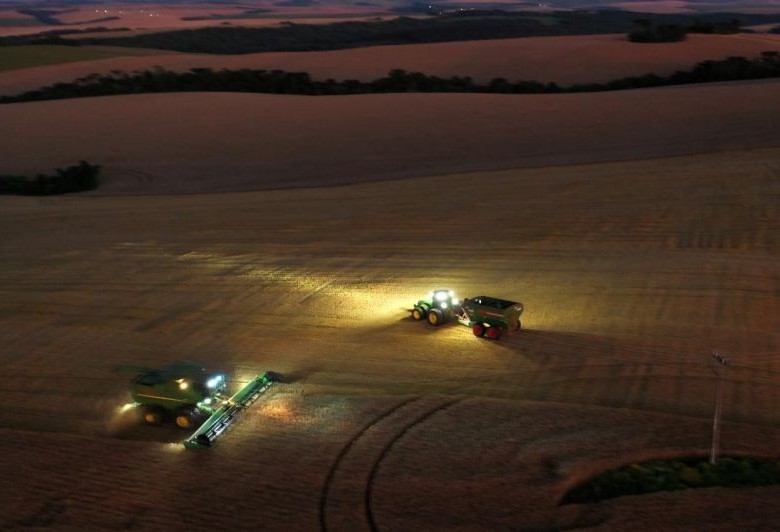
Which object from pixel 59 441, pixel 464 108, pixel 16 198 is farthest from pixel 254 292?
pixel 464 108

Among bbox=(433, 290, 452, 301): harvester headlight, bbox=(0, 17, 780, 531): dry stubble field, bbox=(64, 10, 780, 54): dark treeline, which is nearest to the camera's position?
bbox=(0, 17, 780, 531): dry stubble field

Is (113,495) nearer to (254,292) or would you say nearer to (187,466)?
(187,466)

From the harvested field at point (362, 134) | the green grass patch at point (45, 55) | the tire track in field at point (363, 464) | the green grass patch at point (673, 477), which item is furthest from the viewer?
the green grass patch at point (45, 55)

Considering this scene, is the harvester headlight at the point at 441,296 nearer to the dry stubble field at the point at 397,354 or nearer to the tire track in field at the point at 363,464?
the dry stubble field at the point at 397,354

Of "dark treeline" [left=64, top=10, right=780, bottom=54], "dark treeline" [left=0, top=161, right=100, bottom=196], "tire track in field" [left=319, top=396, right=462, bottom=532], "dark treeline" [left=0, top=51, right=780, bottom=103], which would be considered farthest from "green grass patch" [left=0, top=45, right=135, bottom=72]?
"tire track in field" [left=319, top=396, right=462, bottom=532]

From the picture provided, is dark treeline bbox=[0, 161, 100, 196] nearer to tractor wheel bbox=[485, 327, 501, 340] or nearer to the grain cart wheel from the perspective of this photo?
the grain cart wheel

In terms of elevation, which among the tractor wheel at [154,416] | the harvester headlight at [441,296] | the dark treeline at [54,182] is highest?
the harvester headlight at [441,296]

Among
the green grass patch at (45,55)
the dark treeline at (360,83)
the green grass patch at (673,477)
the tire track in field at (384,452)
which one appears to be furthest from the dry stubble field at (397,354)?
the green grass patch at (45,55)
